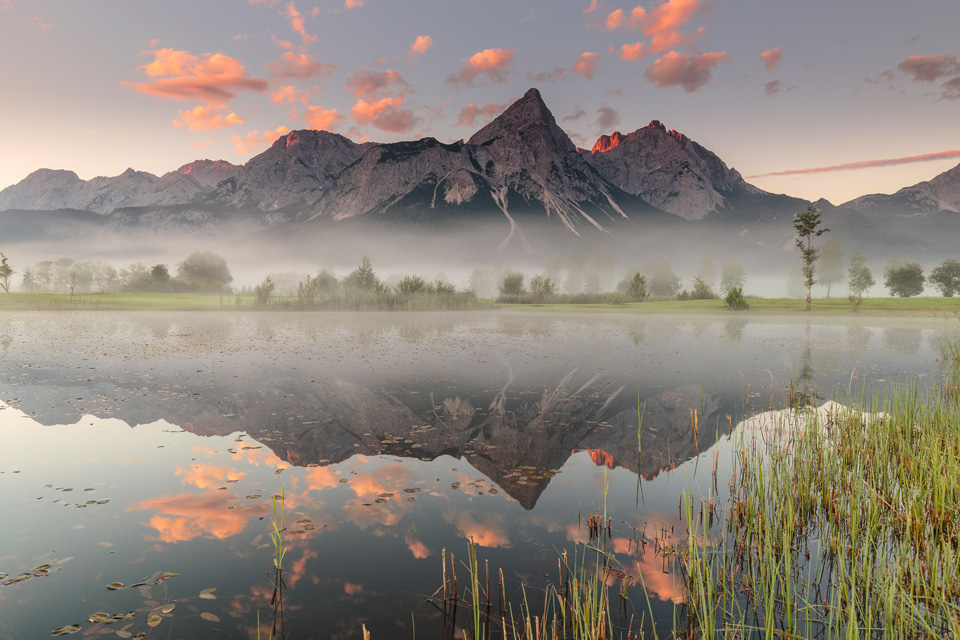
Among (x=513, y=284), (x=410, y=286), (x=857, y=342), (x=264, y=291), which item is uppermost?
(x=513, y=284)

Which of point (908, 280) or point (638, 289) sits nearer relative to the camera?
point (638, 289)

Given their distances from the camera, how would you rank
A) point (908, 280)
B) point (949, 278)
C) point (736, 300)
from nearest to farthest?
1. point (736, 300)
2. point (949, 278)
3. point (908, 280)

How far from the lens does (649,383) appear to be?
19.9 metres

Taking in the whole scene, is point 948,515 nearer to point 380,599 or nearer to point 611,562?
point 611,562

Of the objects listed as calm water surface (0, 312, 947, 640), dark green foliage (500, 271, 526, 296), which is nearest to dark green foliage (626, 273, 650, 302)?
dark green foliage (500, 271, 526, 296)

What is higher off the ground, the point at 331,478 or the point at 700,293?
the point at 700,293

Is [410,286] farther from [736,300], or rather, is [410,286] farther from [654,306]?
[736,300]

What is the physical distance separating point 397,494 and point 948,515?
8835 mm

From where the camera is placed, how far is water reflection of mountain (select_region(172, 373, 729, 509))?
36.3ft

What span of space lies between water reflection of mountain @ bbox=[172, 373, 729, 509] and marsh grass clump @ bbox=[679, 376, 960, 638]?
120 inches

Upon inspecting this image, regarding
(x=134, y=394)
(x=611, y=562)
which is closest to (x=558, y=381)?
(x=611, y=562)

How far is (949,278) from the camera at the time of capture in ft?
327

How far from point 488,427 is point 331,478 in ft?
16.9

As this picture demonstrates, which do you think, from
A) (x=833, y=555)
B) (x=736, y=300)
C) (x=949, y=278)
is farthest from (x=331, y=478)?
(x=949, y=278)
